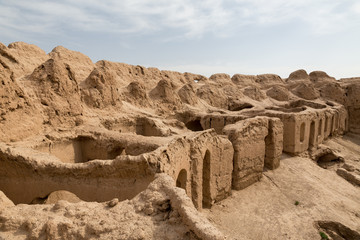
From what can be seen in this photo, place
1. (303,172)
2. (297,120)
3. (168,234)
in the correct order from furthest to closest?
(297,120)
(303,172)
(168,234)

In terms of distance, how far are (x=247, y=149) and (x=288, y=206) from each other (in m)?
2.36

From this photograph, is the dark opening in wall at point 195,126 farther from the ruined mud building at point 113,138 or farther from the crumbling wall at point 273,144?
the crumbling wall at point 273,144

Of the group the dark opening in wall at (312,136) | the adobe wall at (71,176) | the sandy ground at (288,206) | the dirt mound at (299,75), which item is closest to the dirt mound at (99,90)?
the adobe wall at (71,176)

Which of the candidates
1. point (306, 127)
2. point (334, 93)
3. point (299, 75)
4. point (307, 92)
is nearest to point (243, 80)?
point (299, 75)

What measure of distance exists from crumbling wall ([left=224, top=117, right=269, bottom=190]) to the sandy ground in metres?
0.41

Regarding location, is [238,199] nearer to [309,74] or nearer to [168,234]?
[168,234]

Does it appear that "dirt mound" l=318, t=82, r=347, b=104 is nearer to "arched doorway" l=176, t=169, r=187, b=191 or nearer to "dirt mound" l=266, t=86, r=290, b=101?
"dirt mound" l=266, t=86, r=290, b=101

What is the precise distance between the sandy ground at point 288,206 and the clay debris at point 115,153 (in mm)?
A: 418

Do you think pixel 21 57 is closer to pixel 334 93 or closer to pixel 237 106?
pixel 237 106

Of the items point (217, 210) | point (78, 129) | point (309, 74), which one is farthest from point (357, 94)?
point (78, 129)

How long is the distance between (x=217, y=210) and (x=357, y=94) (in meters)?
21.5

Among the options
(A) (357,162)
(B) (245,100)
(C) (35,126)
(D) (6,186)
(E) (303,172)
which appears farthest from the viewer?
(B) (245,100)

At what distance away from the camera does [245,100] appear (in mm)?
21797

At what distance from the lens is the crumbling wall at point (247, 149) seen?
8.83m
